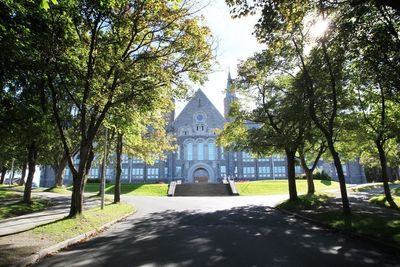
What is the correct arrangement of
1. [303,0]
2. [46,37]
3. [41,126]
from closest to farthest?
1. [303,0]
2. [46,37]
3. [41,126]

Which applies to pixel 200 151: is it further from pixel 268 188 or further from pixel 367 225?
pixel 367 225

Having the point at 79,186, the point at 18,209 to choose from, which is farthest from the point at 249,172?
the point at 79,186

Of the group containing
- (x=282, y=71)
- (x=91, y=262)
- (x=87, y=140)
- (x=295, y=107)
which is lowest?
(x=91, y=262)

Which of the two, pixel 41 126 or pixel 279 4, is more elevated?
pixel 279 4

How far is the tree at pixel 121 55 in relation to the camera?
43.9 ft

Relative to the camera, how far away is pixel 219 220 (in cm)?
1609

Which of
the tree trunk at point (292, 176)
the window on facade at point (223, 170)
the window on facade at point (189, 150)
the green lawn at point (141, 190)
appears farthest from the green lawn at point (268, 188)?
the window on facade at point (189, 150)

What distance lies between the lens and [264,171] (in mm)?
65750

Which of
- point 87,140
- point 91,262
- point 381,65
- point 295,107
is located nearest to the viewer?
point 91,262

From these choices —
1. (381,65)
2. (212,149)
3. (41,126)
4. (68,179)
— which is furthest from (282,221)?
(68,179)

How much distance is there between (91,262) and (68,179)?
64.6 meters

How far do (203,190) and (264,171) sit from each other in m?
27.6

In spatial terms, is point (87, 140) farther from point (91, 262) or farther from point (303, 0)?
point (303, 0)

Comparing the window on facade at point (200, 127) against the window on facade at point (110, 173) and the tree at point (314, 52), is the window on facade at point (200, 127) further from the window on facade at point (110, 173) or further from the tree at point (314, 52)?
the tree at point (314, 52)
